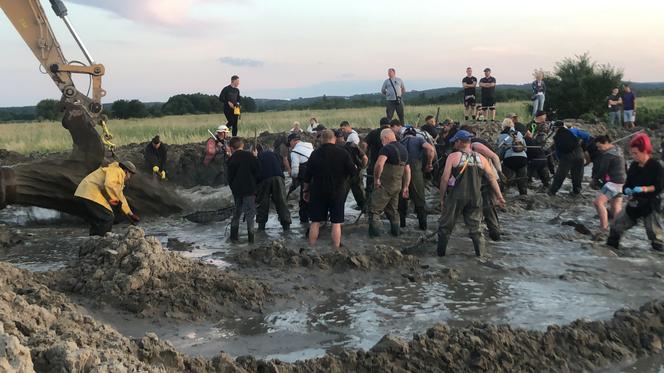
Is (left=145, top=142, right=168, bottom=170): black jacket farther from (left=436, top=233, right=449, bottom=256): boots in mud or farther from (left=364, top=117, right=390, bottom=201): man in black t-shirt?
(left=436, top=233, right=449, bottom=256): boots in mud

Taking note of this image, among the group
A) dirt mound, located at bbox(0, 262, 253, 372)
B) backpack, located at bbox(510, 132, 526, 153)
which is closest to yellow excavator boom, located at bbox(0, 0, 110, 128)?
dirt mound, located at bbox(0, 262, 253, 372)

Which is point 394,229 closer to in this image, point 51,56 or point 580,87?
point 51,56

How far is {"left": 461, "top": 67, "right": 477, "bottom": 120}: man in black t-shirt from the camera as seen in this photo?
23.9m

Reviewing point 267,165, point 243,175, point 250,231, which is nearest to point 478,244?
point 250,231

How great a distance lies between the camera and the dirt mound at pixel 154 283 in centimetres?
743

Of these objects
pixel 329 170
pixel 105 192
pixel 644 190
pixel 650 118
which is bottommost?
pixel 650 118

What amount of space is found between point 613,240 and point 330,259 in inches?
184

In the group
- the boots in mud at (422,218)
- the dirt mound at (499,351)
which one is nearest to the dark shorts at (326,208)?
the boots in mud at (422,218)

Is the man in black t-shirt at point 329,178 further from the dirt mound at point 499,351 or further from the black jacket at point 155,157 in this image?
the black jacket at point 155,157

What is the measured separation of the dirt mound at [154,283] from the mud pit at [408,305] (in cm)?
3

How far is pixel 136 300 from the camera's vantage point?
746cm

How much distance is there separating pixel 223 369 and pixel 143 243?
3.40m

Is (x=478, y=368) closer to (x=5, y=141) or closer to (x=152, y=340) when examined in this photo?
(x=152, y=340)

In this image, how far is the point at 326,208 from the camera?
10.4 meters
